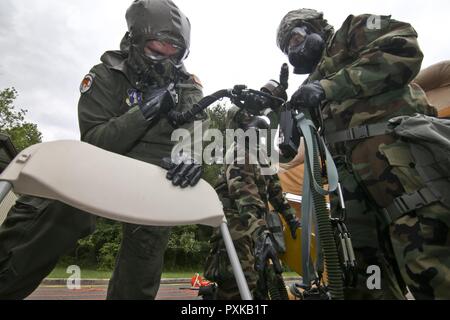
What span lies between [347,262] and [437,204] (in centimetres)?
48

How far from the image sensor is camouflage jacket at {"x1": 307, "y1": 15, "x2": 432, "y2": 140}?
5.74 feet

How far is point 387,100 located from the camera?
1.83 m

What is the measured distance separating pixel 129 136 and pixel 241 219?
1.36 meters

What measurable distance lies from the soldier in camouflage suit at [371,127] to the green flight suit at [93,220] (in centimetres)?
87

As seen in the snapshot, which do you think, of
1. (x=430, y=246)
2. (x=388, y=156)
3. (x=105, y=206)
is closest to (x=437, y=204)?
(x=430, y=246)

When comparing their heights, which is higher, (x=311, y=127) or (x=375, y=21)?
(x=375, y=21)

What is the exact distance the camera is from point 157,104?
6.25ft

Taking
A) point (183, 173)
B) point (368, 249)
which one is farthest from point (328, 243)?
point (183, 173)

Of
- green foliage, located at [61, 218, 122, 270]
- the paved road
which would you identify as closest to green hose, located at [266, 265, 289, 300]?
the paved road

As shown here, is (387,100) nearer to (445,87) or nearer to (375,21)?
(375,21)

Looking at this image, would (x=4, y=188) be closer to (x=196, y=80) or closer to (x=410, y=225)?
(x=410, y=225)

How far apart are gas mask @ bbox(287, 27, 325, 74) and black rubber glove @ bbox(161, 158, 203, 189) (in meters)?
1.36

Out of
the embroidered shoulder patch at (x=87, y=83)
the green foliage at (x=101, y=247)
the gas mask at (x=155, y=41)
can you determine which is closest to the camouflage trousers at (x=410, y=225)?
the gas mask at (x=155, y=41)
